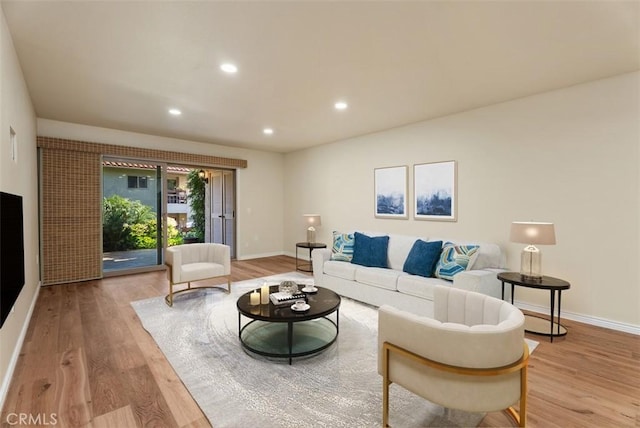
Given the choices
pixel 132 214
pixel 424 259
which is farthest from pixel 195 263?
pixel 424 259

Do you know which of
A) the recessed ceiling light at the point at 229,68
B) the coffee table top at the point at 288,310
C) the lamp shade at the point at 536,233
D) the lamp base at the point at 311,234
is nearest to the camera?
the coffee table top at the point at 288,310

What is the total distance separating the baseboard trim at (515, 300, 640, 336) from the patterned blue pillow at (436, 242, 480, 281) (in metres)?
1.07

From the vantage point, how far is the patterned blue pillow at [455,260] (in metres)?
3.40

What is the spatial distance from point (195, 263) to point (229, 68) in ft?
9.12

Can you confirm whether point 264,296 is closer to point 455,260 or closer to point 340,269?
point 340,269

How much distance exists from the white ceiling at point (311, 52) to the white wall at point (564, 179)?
290 millimetres

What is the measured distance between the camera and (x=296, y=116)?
449 cm

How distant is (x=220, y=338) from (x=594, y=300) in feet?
13.0

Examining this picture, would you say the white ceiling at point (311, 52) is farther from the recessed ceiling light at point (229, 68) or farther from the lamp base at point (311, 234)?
the lamp base at point (311, 234)

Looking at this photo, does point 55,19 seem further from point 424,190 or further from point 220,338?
point 424,190

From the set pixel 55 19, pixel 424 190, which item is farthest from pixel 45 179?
pixel 424 190

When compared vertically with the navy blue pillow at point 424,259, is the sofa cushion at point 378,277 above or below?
below

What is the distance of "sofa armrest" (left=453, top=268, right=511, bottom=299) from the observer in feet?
10.0

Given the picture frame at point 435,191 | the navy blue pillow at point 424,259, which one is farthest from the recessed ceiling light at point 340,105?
the navy blue pillow at point 424,259
